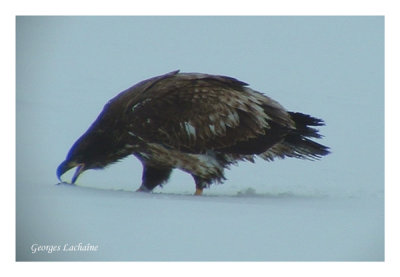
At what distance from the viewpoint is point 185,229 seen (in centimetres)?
980

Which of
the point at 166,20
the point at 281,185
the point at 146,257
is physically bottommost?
the point at 146,257

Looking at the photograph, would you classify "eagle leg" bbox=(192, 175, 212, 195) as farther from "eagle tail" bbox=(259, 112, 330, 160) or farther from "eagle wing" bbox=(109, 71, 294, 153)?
"eagle tail" bbox=(259, 112, 330, 160)

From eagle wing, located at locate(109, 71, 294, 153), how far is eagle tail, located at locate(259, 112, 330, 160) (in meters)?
0.15

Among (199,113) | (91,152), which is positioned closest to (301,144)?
(199,113)

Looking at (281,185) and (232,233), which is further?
(281,185)

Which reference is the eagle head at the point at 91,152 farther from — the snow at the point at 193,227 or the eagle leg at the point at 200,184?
the eagle leg at the point at 200,184

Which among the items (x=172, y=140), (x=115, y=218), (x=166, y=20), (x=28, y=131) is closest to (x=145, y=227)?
(x=115, y=218)

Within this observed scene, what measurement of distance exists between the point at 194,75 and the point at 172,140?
0.82 metres

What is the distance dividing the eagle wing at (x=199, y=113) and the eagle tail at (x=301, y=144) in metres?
0.15

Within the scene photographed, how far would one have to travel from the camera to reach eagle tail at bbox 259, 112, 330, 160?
34.2 feet

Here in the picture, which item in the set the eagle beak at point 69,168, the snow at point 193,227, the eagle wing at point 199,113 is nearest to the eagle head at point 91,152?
the eagle beak at point 69,168

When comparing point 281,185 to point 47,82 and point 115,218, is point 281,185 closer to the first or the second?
point 115,218

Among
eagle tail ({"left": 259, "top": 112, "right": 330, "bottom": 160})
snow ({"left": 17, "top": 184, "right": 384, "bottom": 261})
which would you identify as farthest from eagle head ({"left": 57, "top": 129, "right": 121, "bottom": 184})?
eagle tail ({"left": 259, "top": 112, "right": 330, "bottom": 160})

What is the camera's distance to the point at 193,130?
10227mm
